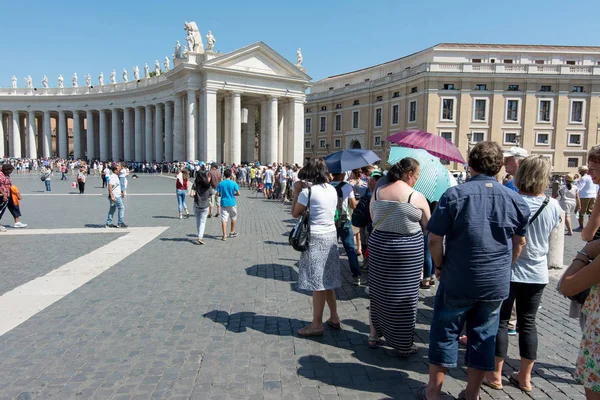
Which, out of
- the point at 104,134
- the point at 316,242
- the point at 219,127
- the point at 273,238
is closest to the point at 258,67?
the point at 219,127

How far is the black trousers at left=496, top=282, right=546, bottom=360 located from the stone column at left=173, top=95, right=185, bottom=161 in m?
46.1

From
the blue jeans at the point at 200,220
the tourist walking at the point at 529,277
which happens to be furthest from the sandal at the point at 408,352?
the blue jeans at the point at 200,220

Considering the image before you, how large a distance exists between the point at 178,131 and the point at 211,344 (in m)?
45.1

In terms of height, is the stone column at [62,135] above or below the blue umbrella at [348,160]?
above

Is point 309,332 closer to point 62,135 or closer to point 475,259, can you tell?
point 475,259

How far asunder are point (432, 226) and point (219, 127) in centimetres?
4577

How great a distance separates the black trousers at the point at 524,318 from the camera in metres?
3.45

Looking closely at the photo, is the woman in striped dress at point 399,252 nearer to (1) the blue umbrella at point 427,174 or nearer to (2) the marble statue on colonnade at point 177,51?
(1) the blue umbrella at point 427,174

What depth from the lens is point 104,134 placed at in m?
61.7

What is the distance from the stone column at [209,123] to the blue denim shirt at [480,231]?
39.5 metres

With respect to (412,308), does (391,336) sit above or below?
below

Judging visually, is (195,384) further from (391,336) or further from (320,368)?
(391,336)

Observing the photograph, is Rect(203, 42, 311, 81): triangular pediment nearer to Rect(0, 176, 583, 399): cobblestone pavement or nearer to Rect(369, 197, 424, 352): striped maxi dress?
Rect(0, 176, 583, 399): cobblestone pavement

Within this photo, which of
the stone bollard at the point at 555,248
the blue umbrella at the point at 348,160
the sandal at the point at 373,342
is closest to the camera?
the sandal at the point at 373,342
